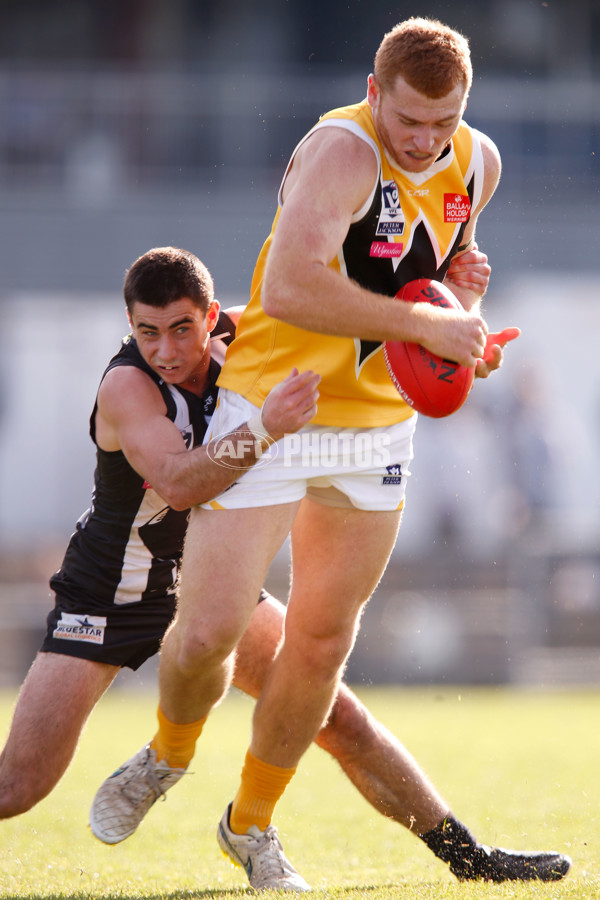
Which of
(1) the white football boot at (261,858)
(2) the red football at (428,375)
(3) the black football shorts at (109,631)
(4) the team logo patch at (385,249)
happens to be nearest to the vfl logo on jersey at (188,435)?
(3) the black football shorts at (109,631)

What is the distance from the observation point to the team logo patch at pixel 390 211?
3434 mm

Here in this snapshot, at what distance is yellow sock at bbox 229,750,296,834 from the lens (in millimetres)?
3791

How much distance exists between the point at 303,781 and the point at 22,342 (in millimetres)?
11011

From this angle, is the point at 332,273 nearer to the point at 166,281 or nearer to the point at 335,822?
the point at 166,281

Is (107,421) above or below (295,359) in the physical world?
below

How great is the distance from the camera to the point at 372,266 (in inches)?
139

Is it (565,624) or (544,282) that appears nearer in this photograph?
(565,624)

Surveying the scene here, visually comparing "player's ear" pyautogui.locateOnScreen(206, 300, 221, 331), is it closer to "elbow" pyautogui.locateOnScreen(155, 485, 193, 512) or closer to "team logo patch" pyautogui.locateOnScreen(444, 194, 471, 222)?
"elbow" pyautogui.locateOnScreen(155, 485, 193, 512)

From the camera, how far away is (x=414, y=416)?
399 centimetres

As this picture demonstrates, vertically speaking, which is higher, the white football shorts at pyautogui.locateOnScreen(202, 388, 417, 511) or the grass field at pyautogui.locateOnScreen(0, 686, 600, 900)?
the white football shorts at pyautogui.locateOnScreen(202, 388, 417, 511)

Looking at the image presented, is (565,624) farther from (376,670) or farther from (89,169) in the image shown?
(89,169)

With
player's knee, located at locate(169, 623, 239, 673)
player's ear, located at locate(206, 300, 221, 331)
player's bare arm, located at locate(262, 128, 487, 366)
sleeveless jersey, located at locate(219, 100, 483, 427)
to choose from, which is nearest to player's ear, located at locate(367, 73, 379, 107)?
sleeveless jersey, located at locate(219, 100, 483, 427)

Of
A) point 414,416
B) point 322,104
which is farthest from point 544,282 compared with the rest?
point 414,416

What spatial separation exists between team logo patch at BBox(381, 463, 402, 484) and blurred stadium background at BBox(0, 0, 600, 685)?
6760mm
